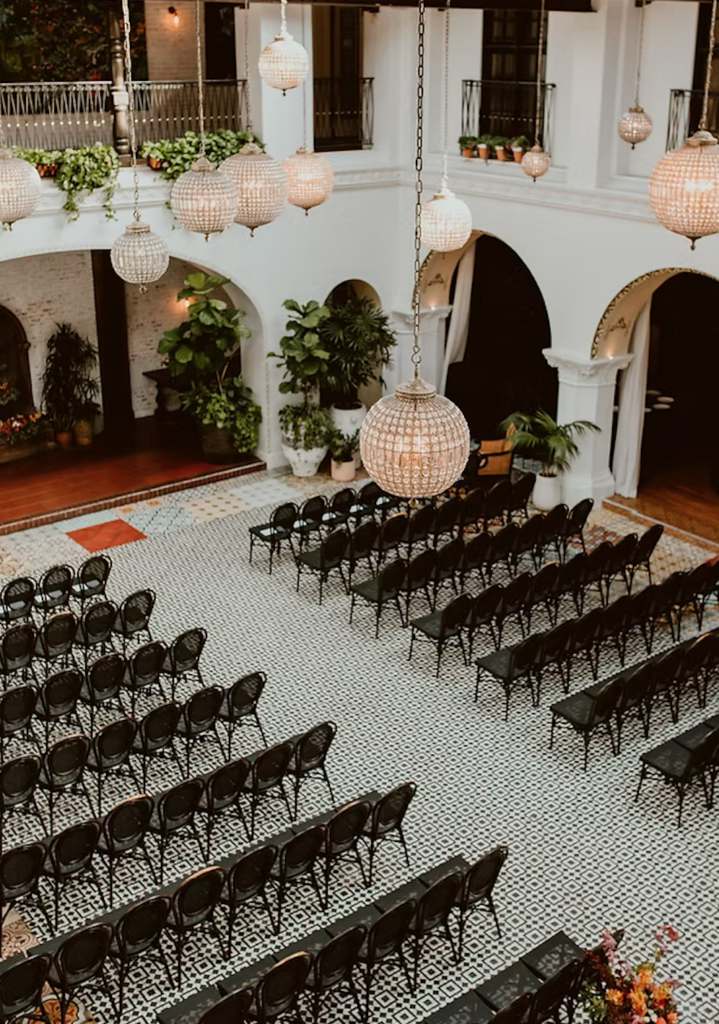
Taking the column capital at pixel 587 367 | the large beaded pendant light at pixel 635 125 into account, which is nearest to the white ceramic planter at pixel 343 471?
the column capital at pixel 587 367

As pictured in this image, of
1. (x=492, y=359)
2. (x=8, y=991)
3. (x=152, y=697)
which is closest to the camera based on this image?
(x=8, y=991)

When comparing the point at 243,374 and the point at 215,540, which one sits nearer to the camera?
the point at 215,540

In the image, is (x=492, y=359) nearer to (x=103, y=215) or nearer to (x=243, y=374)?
(x=243, y=374)

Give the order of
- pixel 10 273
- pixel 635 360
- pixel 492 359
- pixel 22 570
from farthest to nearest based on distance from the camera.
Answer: pixel 492 359, pixel 10 273, pixel 635 360, pixel 22 570

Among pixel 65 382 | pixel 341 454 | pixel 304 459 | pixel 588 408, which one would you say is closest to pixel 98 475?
pixel 65 382

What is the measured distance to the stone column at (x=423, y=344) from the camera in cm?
1750

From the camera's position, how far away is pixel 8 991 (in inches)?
278

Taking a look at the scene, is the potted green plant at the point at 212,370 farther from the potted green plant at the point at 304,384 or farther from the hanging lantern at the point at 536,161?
the hanging lantern at the point at 536,161

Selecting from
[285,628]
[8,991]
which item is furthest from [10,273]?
[8,991]

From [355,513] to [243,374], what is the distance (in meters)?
3.93

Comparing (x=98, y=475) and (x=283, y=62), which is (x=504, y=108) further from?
(x=98, y=475)

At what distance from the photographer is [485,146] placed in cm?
1555

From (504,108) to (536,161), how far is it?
2.34m

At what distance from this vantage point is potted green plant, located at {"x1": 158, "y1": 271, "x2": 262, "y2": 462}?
16.1m
